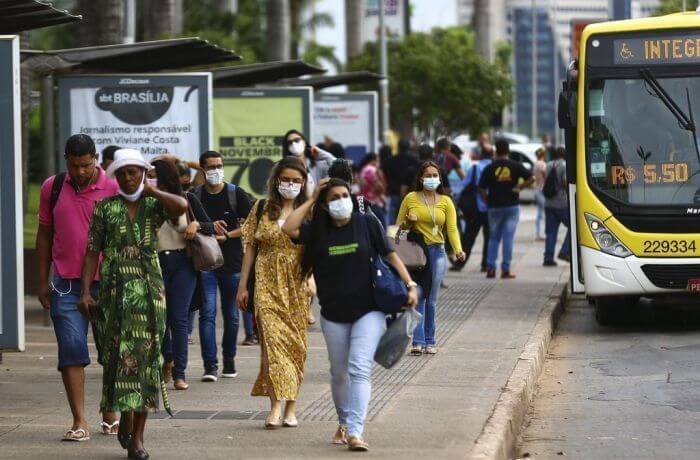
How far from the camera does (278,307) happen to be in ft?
31.3

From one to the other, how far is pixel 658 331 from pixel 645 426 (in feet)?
19.1

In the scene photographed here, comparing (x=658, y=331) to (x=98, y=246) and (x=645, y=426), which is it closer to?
(x=645, y=426)

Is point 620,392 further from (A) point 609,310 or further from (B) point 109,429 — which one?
(A) point 609,310

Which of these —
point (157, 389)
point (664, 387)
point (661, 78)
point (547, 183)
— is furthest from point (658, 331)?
point (157, 389)

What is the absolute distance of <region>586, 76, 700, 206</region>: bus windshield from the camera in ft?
51.1

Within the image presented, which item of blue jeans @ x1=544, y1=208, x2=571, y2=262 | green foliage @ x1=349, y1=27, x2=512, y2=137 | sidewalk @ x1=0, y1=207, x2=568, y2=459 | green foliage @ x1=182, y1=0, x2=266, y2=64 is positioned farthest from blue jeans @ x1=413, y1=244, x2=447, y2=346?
green foliage @ x1=349, y1=27, x2=512, y2=137

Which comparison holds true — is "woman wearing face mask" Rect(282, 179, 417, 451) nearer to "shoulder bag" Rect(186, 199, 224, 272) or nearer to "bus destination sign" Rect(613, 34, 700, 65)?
"shoulder bag" Rect(186, 199, 224, 272)

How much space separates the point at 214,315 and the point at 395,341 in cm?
376

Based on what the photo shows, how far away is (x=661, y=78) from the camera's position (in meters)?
15.8

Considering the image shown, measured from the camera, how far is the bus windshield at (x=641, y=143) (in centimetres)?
1557

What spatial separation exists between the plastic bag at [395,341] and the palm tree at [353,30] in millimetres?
38819

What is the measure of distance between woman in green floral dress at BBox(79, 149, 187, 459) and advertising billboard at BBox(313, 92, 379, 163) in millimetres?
21409

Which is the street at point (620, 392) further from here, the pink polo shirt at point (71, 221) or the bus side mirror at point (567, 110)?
the pink polo shirt at point (71, 221)

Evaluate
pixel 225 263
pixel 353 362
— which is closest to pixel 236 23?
pixel 225 263
